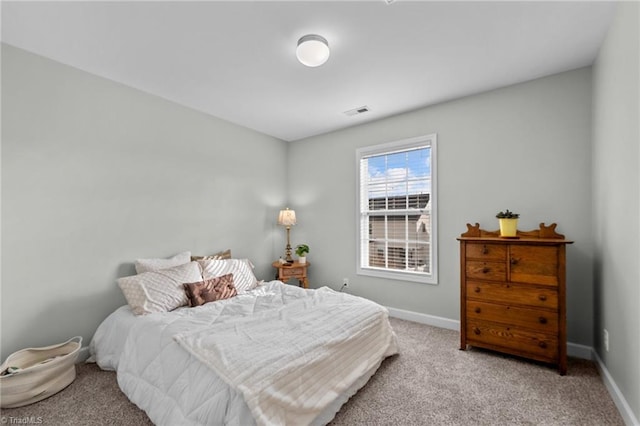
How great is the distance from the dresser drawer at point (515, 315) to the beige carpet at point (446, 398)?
0.34 metres

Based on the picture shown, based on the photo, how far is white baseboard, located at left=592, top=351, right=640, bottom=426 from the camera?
1620mm

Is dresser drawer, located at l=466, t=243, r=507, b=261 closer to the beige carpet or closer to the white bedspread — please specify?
the beige carpet

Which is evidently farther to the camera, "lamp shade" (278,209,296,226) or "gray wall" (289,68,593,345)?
"lamp shade" (278,209,296,226)

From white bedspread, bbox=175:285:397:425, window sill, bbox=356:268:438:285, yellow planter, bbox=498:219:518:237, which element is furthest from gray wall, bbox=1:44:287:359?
yellow planter, bbox=498:219:518:237

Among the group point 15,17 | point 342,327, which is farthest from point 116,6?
point 342,327

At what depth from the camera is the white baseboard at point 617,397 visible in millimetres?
1620

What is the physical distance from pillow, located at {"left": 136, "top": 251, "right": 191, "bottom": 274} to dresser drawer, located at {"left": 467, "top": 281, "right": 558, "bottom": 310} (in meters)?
2.92

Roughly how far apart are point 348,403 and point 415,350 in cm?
107

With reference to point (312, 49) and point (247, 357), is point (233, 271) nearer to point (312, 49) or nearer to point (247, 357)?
point (247, 357)

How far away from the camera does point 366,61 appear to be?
7.99ft

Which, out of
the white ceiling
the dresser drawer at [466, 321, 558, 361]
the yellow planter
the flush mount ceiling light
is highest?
the white ceiling

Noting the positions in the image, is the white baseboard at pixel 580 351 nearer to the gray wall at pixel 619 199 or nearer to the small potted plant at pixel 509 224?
the gray wall at pixel 619 199

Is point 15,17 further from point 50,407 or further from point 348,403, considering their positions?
point 348,403

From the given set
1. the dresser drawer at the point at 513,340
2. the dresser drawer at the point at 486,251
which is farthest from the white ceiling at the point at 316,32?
the dresser drawer at the point at 513,340
